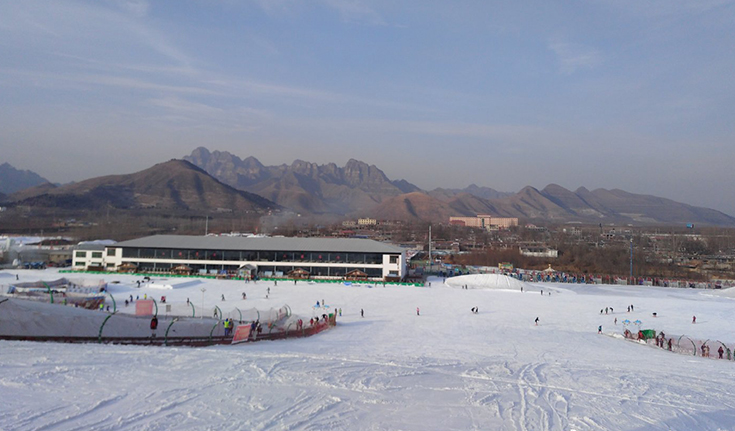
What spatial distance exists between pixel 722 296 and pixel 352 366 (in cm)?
4058

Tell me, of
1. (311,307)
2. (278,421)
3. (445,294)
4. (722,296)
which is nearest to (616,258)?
(722,296)

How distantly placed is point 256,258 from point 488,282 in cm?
2198

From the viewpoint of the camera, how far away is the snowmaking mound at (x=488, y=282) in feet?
131

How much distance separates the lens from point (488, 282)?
40719mm

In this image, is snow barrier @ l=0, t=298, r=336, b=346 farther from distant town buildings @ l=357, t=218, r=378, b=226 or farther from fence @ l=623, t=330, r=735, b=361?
distant town buildings @ l=357, t=218, r=378, b=226

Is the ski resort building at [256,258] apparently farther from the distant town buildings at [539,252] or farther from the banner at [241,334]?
the distant town buildings at [539,252]

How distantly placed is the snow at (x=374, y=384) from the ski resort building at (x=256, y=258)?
2341cm

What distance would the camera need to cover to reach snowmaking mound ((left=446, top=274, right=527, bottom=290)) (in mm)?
40062

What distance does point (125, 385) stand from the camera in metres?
9.23

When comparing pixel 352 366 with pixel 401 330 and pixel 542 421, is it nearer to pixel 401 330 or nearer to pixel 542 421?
pixel 542 421

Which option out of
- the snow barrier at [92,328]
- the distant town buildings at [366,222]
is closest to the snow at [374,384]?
the snow barrier at [92,328]

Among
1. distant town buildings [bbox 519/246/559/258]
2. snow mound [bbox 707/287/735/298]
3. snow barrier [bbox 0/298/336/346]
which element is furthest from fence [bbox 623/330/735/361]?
distant town buildings [bbox 519/246/559/258]

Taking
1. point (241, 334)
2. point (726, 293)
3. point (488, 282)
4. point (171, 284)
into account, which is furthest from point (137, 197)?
point (726, 293)

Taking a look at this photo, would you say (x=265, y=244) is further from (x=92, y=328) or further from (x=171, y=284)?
(x=92, y=328)
